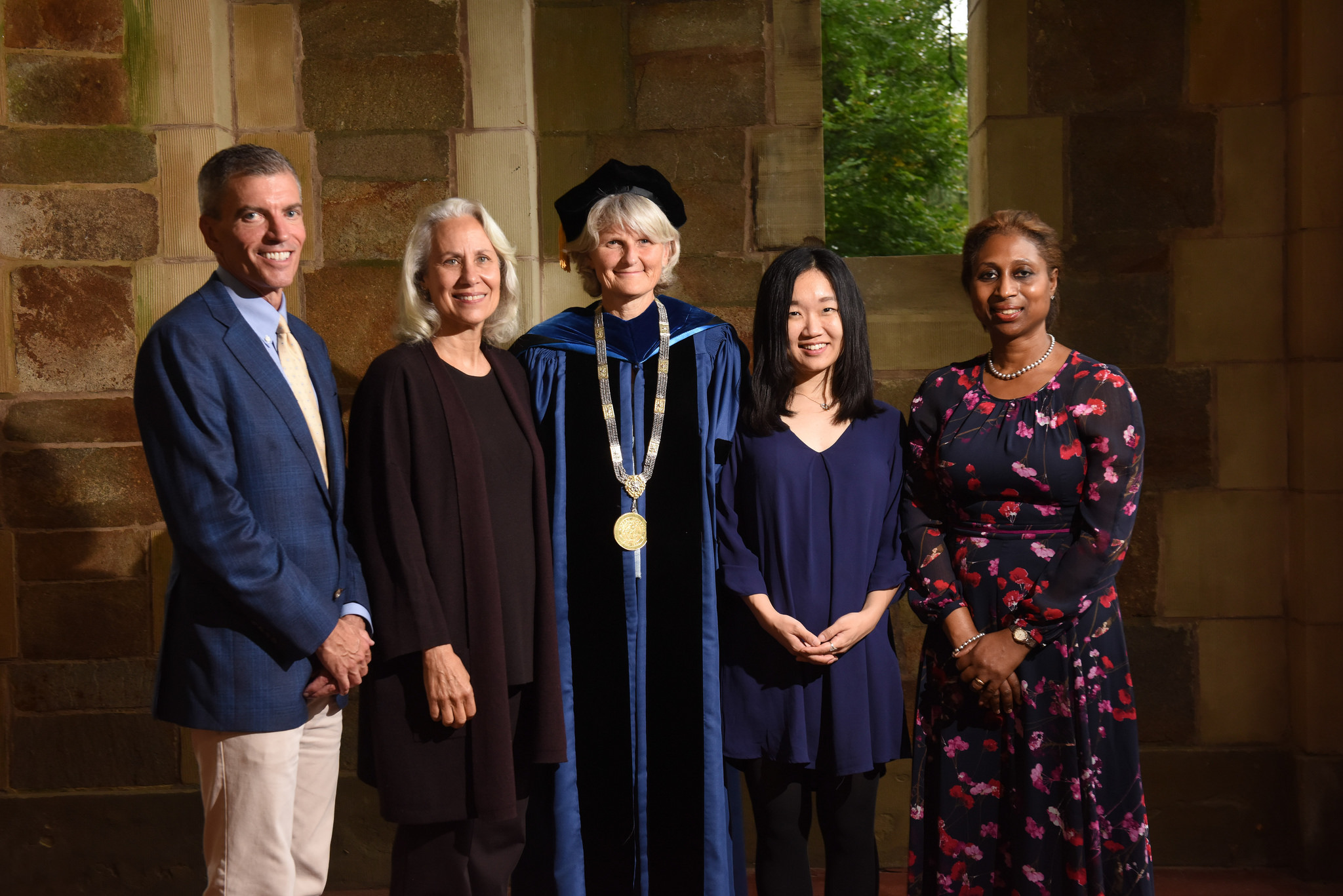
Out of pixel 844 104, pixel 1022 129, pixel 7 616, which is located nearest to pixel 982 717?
pixel 1022 129

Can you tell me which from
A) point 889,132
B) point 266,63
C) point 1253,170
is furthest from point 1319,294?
point 889,132

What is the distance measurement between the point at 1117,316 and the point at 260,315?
264cm

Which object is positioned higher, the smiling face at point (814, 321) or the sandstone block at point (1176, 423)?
the smiling face at point (814, 321)

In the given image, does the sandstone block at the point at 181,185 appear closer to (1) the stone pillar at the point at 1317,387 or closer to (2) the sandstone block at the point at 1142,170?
(2) the sandstone block at the point at 1142,170

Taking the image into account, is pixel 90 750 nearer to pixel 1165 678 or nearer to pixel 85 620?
pixel 85 620

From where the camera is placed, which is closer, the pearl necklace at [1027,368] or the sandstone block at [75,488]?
the pearl necklace at [1027,368]

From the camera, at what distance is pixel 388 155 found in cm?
319

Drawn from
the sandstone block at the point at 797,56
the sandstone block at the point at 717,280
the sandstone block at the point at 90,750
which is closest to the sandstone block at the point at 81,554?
the sandstone block at the point at 90,750

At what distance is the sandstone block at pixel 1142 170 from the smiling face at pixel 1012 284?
122 centimetres

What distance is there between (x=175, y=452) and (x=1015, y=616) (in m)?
1.75

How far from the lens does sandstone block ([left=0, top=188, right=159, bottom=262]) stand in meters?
2.98

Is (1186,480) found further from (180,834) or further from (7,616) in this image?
(7,616)

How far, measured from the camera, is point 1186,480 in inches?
128

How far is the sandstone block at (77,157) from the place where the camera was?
2975mm
